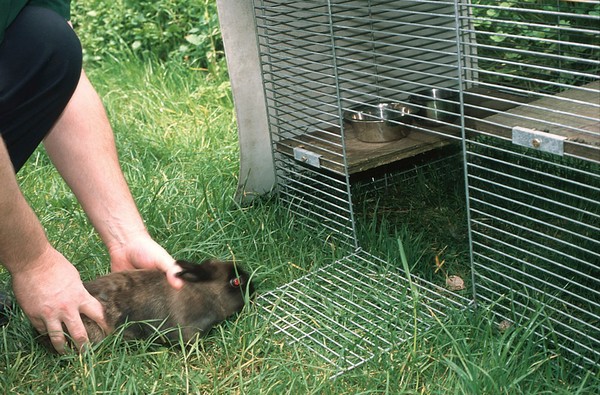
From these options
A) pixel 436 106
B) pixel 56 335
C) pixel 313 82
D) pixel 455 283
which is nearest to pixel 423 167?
pixel 436 106

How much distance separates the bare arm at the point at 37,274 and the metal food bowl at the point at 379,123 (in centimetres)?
155

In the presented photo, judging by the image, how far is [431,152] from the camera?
4.23 m

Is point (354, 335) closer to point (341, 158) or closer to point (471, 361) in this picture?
point (471, 361)

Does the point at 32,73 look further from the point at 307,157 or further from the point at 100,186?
the point at 307,157

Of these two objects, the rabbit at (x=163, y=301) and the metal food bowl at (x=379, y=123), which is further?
the metal food bowl at (x=379, y=123)

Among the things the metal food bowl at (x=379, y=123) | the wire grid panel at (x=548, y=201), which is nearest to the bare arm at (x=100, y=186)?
Result: the metal food bowl at (x=379, y=123)

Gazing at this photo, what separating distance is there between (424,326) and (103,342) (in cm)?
110

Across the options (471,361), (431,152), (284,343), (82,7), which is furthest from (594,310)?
(82,7)

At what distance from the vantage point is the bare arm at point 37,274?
2.59 metres

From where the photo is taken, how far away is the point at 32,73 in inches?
115

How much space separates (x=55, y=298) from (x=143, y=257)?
0.48 meters

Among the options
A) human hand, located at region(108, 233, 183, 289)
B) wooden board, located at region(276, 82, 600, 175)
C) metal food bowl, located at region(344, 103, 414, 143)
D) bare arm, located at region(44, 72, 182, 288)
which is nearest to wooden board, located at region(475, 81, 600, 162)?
wooden board, located at region(276, 82, 600, 175)

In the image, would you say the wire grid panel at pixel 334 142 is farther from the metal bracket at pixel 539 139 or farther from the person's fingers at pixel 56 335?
the person's fingers at pixel 56 335

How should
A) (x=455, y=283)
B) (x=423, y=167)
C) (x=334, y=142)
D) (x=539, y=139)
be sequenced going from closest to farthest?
(x=539, y=139)
(x=455, y=283)
(x=334, y=142)
(x=423, y=167)
